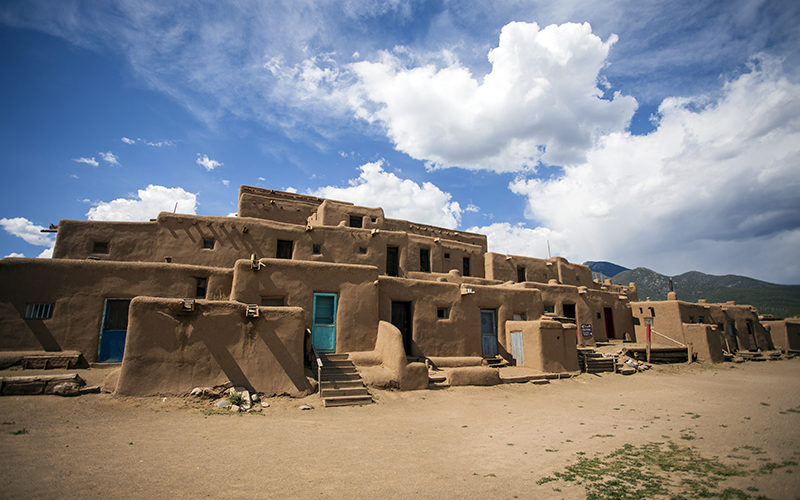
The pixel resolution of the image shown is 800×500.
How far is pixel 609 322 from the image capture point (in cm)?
2655

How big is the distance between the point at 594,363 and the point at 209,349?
1656 centimetres

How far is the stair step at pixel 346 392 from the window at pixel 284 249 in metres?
9.71

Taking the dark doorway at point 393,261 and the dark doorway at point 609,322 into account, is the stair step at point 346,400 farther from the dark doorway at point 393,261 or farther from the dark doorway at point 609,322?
the dark doorway at point 609,322

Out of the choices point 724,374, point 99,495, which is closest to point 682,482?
point 99,495

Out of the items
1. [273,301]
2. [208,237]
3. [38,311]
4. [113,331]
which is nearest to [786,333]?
[273,301]

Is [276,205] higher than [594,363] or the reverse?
higher

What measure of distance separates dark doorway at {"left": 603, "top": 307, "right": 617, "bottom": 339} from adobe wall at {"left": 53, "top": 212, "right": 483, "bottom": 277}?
16443 mm

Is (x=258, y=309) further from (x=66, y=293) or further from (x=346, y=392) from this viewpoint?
(x=66, y=293)

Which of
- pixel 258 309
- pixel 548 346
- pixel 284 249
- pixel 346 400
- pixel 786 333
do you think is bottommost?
pixel 346 400

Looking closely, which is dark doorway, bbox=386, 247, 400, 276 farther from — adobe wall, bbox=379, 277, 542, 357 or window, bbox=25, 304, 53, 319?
window, bbox=25, 304, 53, 319

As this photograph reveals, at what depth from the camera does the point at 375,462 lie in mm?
6953

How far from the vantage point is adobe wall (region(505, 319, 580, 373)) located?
16344mm

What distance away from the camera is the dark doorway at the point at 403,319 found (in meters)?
16.2

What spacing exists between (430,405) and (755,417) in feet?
27.2
